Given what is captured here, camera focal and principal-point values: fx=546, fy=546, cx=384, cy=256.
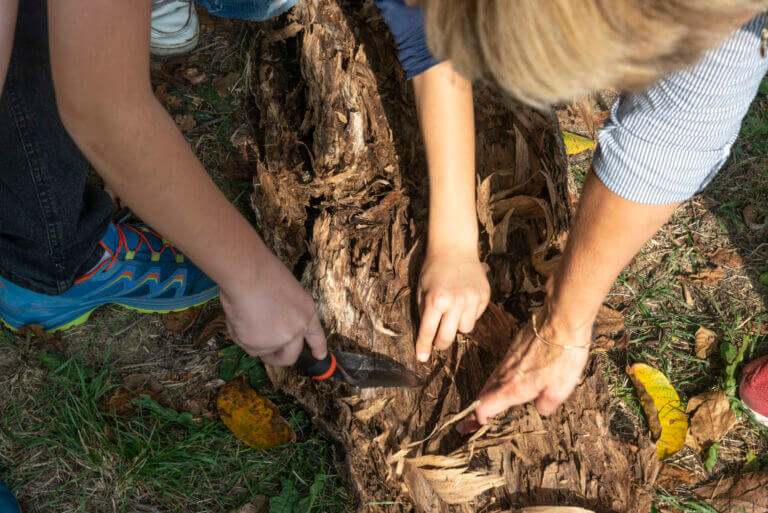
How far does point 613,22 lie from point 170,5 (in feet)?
9.50

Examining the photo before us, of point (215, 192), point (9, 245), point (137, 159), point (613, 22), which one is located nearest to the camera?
point (613, 22)

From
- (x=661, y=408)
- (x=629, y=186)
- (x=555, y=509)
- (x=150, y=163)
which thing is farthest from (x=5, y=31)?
(x=661, y=408)

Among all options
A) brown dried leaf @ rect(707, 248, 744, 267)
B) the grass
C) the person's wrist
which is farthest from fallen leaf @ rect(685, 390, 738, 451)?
the grass

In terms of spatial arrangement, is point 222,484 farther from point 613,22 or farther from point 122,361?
point 613,22

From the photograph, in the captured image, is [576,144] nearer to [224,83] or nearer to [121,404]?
A: [224,83]

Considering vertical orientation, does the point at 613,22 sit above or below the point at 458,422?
above

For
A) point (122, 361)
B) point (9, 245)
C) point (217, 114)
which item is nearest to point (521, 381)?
point (122, 361)

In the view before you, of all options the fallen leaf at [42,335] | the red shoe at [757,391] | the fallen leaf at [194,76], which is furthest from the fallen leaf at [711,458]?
the fallen leaf at [194,76]

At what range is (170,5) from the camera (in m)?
3.05

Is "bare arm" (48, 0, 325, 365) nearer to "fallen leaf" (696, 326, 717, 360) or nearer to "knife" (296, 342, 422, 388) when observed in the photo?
"knife" (296, 342, 422, 388)

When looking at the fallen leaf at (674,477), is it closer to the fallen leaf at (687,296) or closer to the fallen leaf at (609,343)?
the fallen leaf at (609,343)

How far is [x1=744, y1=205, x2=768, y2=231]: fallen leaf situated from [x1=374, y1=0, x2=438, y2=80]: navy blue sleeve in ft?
6.21

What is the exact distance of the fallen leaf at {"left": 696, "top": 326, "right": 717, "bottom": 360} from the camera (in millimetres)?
2418

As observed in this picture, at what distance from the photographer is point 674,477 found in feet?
6.93
